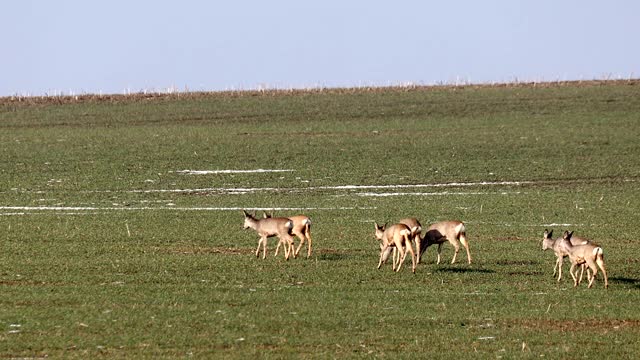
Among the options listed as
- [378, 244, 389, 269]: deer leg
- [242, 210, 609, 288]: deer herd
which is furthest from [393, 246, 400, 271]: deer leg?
[378, 244, 389, 269]: deer leg

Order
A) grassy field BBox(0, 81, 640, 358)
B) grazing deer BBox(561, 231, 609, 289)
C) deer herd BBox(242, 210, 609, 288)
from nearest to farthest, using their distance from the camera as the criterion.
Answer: grassy field BBox(0, 81, 640, 358) < grazing deer BBox(561, 231, 609, 289) < deer herd BBox(242, 210, 609, 288)

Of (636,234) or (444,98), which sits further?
(444,98)

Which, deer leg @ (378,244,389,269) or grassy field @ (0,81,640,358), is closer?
grassy field @ (0,81,640,358)

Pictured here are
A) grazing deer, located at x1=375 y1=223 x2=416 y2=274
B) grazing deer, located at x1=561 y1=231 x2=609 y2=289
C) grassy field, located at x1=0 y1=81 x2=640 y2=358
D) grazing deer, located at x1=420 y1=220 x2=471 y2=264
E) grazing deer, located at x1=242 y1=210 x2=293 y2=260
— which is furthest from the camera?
grazing deer, located at x1=242 y1=210 x2=293 y2=260

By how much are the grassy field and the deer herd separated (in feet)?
1.02

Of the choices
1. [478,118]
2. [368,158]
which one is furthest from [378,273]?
[478,118]

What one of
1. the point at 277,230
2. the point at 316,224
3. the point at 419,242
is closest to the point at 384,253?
the point at 419,242

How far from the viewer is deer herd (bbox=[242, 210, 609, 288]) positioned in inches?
781

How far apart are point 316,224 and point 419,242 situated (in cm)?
703

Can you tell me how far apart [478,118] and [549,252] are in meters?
38.5

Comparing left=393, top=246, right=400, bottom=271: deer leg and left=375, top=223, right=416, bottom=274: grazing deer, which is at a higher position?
left=375, top=223, right=416, bottom=274: grazing deer

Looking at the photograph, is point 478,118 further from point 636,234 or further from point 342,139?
point 636,234

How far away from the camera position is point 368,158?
→ 4678 centimetres

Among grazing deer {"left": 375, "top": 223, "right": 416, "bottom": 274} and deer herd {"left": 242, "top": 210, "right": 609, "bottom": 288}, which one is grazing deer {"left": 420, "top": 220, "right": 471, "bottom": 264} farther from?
grazing deer {"left": 375, "top": 223, "right": 416, "bottom": 274}
